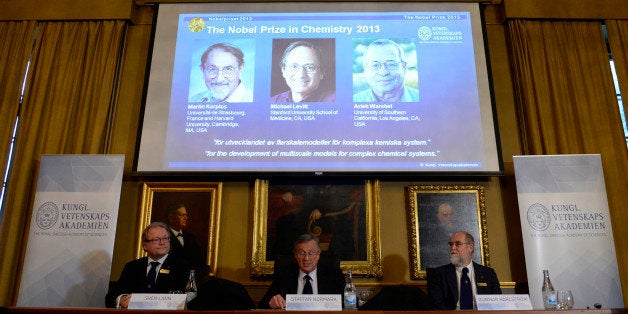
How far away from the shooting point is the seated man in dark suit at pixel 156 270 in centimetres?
392

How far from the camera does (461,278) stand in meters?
4.02

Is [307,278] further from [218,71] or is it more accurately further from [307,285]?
[218,71]

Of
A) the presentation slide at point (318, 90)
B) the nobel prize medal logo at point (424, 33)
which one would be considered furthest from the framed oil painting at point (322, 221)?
the nobel prize medal logo at point (424, 33)

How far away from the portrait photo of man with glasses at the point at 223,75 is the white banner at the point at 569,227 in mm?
2463

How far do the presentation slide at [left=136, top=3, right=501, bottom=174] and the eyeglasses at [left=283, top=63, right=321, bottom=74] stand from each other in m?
0.01

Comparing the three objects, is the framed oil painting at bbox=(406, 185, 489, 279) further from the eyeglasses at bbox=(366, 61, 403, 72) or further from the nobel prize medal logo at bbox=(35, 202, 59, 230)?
the nobel prize medal logo at bbox=(35, 202, 59, 230)

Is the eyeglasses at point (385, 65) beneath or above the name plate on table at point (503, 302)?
above

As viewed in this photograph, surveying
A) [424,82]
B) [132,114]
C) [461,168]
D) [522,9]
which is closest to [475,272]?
[461,168]

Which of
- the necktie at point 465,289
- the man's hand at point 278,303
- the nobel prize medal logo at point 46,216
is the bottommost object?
the man's hand at point 278,303

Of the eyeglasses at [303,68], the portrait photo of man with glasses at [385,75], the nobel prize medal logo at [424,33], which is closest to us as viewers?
the portrait photo of man with glasses at [385,75]

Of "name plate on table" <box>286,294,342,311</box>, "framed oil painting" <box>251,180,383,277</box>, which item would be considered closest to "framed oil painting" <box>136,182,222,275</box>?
"framed oil painting" <box>251,180,383,277</box>

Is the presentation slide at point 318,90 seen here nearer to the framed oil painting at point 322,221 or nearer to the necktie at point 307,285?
the framed oil painting at point 322,221

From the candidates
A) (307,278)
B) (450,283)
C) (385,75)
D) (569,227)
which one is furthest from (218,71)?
(569,227)

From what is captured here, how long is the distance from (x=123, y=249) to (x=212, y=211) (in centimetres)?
83
